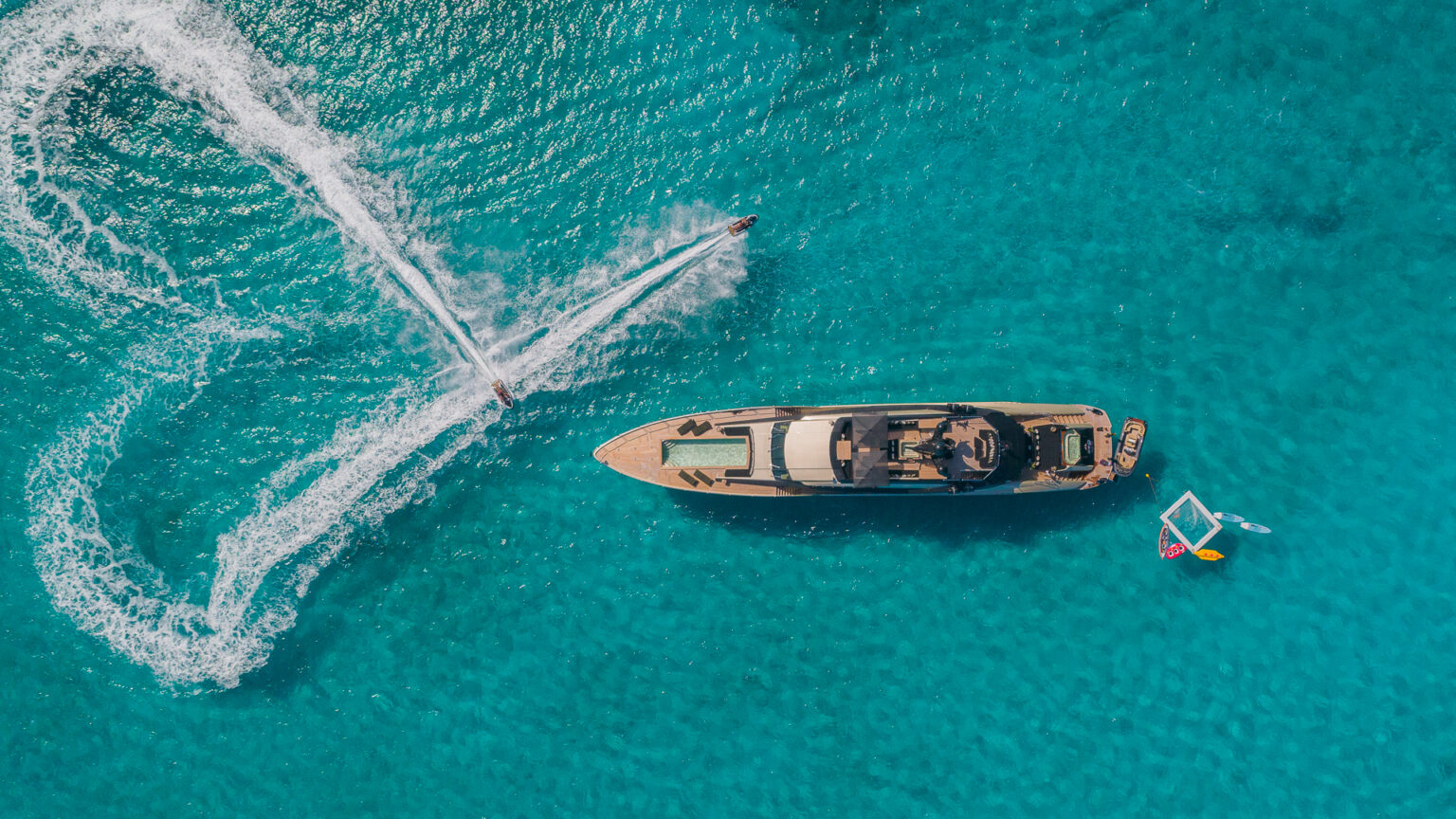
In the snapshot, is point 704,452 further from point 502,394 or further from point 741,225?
point 741,225

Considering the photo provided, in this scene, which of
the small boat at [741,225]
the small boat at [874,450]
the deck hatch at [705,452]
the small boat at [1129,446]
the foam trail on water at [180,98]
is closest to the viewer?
the small boat at [874,450]

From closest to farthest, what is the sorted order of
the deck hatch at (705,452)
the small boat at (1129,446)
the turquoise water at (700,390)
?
1. the small boat at (1129,446)
2. the deck hatch at (705,452)
3. the turquoise water at (700,390)

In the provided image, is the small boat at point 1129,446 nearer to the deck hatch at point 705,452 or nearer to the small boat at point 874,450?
the small boat at point 874,450

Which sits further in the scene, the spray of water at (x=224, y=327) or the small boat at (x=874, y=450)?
the spray of water at (x=224, y=327)

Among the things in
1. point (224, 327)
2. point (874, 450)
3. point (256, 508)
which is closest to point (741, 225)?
point (874, 450)

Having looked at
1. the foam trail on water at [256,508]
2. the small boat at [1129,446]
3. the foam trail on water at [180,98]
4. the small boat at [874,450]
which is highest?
the foam trail on water at [180,98]

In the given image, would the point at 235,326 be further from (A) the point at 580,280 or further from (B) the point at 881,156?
(B) the point at 881,156

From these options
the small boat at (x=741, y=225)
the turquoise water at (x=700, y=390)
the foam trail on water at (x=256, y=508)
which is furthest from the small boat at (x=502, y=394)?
the small boat at (x=741, y=225)

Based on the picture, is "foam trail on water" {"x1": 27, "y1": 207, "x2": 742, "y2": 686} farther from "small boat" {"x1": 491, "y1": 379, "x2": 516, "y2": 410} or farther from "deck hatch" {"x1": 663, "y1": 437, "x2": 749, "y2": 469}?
"deck hatch" {"x1": 663, "y1": 437, "x2": 749, "y2": 469}
